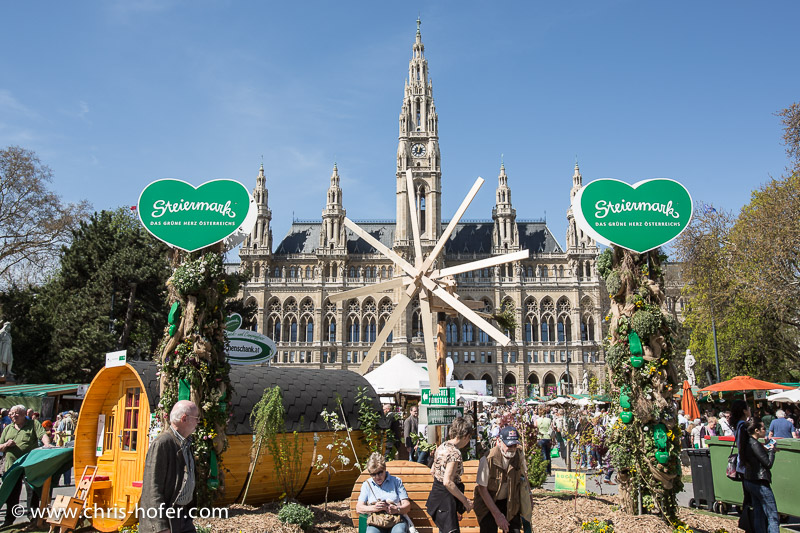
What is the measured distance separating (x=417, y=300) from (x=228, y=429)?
54.8m

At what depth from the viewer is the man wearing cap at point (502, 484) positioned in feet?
19.5

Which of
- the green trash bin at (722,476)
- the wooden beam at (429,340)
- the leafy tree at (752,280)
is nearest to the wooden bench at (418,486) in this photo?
the wooden beam at (429,340)

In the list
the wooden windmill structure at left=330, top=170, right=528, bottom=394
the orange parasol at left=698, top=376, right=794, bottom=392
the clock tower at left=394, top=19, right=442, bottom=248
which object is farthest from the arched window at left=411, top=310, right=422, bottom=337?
the wooden windmill structure at left=330, top=170, right=528, bottom=394

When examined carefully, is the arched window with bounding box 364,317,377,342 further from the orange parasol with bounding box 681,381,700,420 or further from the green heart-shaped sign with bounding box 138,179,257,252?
the green heart-shaped sign with bounding box 138,179,257,252

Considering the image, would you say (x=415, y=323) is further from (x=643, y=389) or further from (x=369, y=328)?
(x=643, y=389)

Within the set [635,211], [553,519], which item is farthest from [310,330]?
[635,211]

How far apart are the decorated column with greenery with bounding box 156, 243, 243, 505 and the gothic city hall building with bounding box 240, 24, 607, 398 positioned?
5179 centimetres

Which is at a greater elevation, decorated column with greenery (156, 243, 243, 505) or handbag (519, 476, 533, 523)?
decorated column with greenery (156, 243, 243, 505)

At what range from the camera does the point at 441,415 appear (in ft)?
33.5

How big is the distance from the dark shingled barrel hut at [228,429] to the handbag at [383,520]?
367cm

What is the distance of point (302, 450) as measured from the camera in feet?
33.3

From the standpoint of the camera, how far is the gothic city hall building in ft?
205

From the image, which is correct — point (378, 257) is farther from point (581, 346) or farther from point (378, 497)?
point (378, 497)

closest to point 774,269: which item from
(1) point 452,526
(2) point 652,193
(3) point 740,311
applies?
(3) point 740,311
